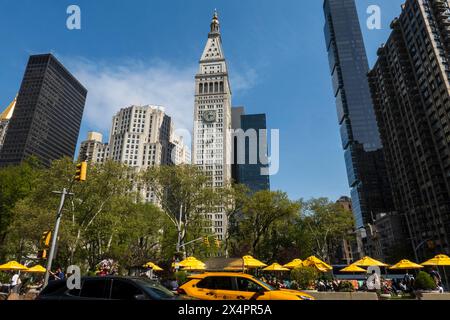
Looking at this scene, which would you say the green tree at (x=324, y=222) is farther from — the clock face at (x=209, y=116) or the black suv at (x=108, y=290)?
the clock face at (x=209, y=116)

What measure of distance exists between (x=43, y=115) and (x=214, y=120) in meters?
98.9

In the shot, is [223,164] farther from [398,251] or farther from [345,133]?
[345,133]

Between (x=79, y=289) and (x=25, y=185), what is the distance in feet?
143

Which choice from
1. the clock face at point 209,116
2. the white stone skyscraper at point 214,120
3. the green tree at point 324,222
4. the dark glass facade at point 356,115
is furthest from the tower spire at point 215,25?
the green tree at point 324,222

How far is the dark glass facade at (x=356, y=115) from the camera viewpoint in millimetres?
137750

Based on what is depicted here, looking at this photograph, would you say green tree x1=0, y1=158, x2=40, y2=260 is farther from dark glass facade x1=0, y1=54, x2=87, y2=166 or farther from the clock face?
dark glass facade x1=0, y1=54, x2=87, y2=166

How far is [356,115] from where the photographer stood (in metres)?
158

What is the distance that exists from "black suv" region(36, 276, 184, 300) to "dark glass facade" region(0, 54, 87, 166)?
507ft

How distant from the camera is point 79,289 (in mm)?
8562

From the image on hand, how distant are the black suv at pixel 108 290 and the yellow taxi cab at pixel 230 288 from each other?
6.51 feet

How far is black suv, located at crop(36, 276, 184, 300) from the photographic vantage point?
8078 millimetres

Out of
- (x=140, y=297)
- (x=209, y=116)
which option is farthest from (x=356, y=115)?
(x=140, y=297)

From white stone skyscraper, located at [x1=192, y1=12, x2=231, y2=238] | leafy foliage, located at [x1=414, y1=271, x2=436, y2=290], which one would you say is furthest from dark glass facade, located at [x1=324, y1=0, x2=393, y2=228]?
leafy foliage, located at [x1=414, y1=271, x2=436, y2=290]

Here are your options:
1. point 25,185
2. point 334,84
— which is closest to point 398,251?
point 25,185
